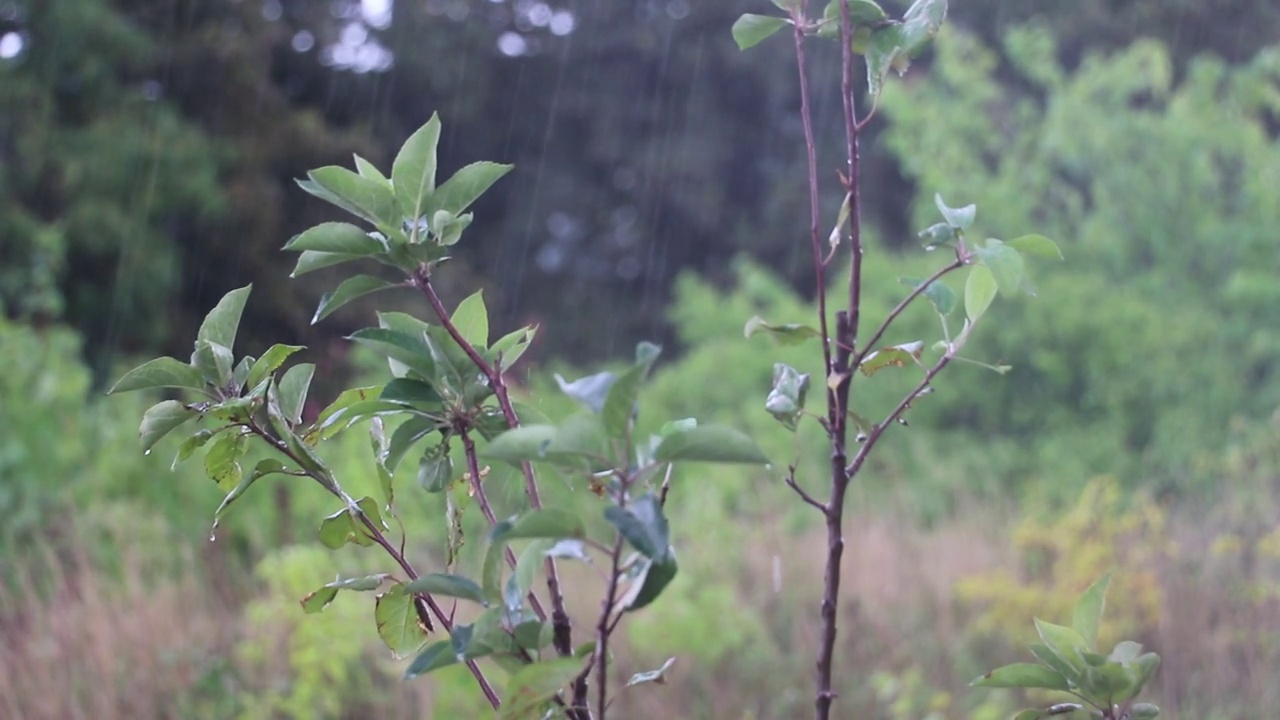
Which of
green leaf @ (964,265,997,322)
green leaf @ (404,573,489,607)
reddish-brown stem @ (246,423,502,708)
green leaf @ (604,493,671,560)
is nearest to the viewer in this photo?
green leaf @ (604,493,671,560)

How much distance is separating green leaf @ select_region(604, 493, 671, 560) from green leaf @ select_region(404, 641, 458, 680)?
17 centimetres

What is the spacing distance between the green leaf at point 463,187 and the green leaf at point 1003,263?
1.39ft

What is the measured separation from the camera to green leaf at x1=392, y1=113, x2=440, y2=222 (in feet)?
3.30

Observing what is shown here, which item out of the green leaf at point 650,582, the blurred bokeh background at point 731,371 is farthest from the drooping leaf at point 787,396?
the blurred bokeh background at point 731,371

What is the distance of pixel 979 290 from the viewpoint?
1.18 meters

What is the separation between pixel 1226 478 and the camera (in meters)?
6.41

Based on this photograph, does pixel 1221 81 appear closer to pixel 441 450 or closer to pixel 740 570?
pixel 740 570

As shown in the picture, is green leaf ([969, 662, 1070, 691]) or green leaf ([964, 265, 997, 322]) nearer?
green leaf ([969, 662, 1070, 691])

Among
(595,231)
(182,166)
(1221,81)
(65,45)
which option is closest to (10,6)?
(65,45)

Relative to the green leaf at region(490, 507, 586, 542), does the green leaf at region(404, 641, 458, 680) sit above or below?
below

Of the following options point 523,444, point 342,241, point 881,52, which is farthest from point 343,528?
point 881,52

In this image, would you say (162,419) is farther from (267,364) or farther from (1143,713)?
(1143,713)

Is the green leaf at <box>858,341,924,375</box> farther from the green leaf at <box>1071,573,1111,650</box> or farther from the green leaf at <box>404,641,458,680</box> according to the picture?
the green leaf at <box>404,641,458,680</box>

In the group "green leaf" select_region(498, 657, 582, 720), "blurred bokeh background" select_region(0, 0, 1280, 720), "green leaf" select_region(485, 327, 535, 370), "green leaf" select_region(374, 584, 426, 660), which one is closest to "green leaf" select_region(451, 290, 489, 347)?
"green leaf" select_region(485, 327, 535, 370)
